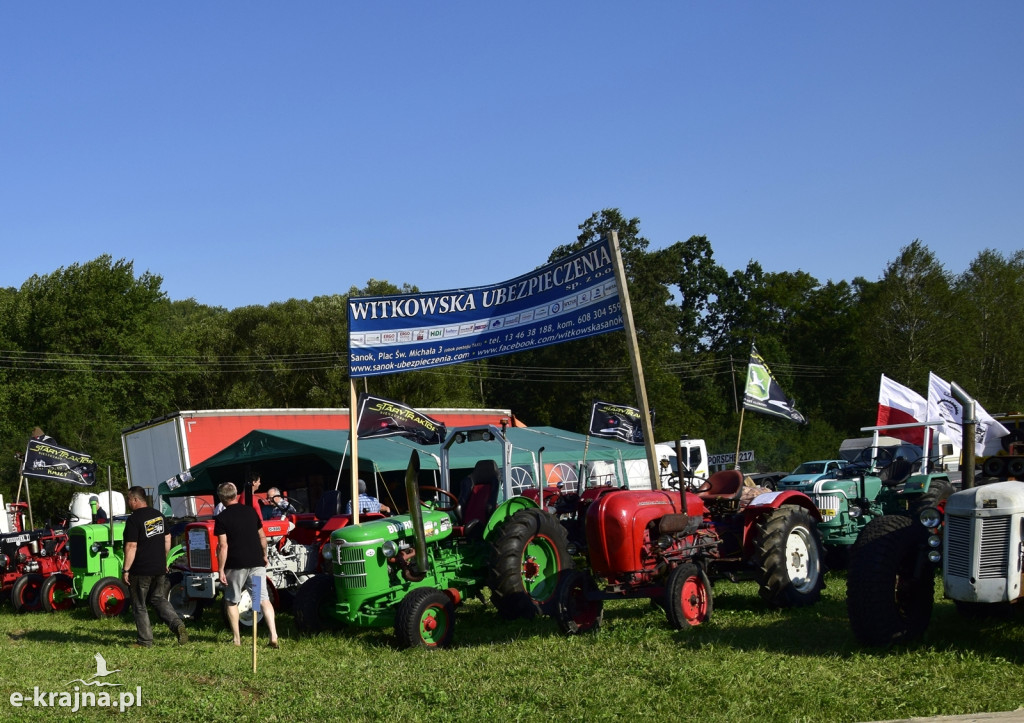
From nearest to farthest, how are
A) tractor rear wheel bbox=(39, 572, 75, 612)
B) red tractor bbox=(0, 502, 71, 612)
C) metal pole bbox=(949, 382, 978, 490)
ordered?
metal pole bbox=(949, 382, 978, 490) < tractor rear wheel bbox=(39, 572, 75, 612) < red tractor bbox=(0, 502, 71, 612)

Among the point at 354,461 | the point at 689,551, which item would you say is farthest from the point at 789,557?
the point at 354,461

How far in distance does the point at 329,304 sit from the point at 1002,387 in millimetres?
30060

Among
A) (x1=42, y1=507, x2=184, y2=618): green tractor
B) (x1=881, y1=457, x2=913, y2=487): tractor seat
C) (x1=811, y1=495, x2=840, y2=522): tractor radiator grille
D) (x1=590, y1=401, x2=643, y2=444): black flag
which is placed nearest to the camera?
(x1=811, y1=495, x2=840, y2=522): tractor radiator grille

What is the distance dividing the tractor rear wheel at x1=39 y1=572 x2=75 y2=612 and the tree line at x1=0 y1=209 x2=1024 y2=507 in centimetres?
2546

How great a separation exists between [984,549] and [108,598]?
1009 cm

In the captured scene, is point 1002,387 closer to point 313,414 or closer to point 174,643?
point 313,414

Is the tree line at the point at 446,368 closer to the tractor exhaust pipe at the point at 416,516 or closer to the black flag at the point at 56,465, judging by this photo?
the black flag at the point at 56,465

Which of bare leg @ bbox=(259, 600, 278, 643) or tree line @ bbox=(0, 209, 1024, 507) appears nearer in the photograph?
bare leg @ bbox=(259, 600, 278, 643)

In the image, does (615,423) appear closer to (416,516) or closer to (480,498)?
(480,498)

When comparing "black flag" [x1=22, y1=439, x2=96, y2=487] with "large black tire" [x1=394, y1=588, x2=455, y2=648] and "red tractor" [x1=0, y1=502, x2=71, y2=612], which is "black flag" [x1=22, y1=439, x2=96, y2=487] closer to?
"red tractor" [x1=0, y1=502, x2=71, y2=612]

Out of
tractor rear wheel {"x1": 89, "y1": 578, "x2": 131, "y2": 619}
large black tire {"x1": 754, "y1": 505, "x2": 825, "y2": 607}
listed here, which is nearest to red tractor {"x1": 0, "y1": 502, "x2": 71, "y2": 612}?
tractor rear wheel {"x1": 89, "y1": 578, "x2": 131, "y2": 619}

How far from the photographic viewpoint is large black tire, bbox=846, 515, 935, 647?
6.35 m

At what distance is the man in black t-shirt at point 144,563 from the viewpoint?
9.13 metres

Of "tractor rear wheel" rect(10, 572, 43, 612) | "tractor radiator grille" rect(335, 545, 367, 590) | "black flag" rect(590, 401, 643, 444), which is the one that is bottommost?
"tractor rear wheel" rect(10, 572, 43, 612)
